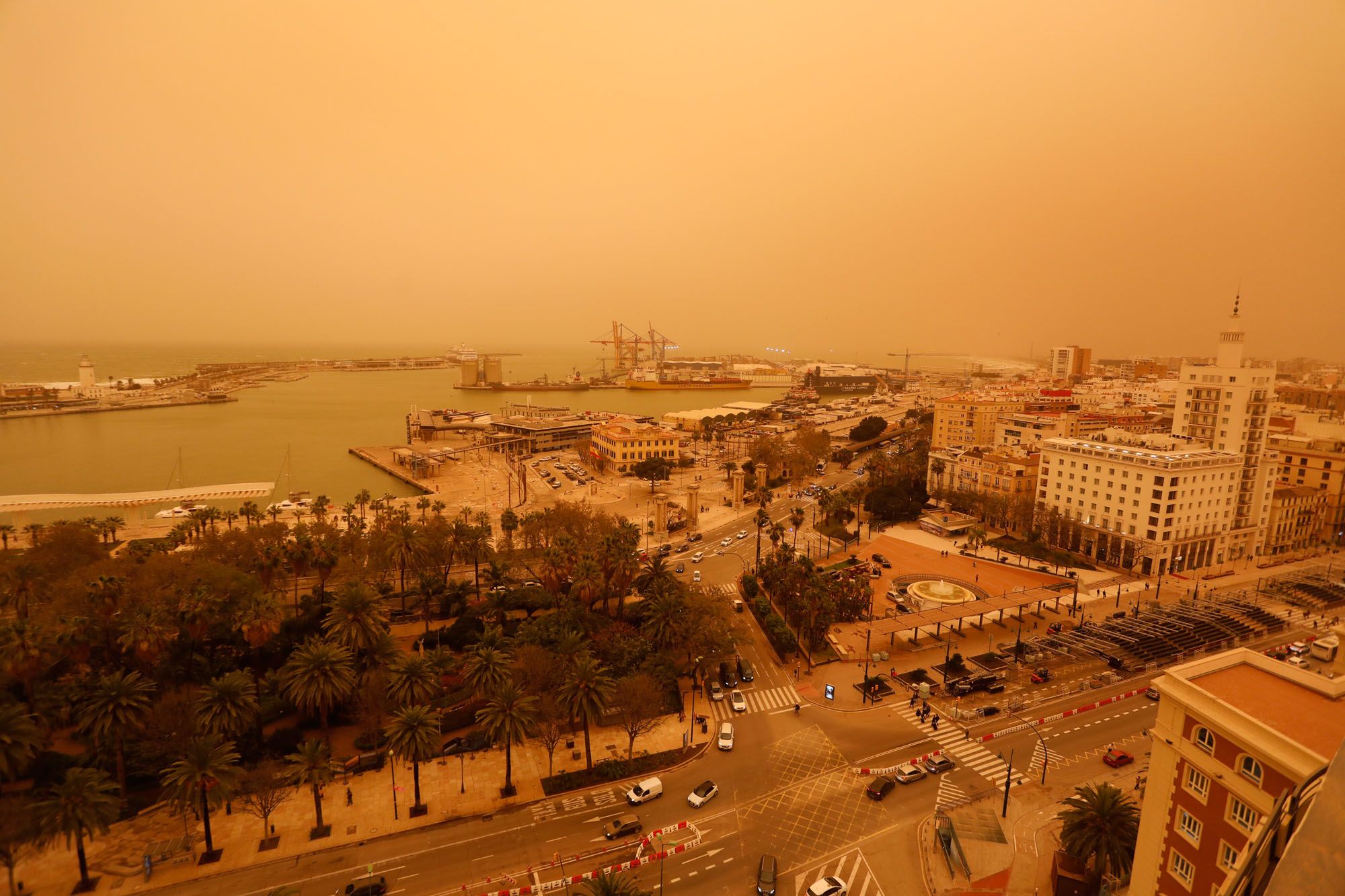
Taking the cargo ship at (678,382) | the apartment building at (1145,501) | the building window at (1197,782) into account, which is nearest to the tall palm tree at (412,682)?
the building window at (1197,782)

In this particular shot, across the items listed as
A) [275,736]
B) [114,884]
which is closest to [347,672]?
[275,736]

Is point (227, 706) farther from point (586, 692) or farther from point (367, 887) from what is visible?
point (586, 692)

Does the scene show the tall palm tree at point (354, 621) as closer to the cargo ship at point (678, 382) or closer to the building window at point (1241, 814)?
the building window at point (1241, 814)

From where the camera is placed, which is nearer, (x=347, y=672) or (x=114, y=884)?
(x=114, y=884)

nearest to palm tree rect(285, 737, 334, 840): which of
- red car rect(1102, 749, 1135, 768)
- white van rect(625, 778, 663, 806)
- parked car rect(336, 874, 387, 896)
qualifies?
parked car rect(336, 874, 387, 896)

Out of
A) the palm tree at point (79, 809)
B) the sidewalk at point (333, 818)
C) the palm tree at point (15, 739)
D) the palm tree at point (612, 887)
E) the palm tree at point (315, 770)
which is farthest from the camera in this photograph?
the palm tree at point (315, 770)

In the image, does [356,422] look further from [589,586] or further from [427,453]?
[589,586]
